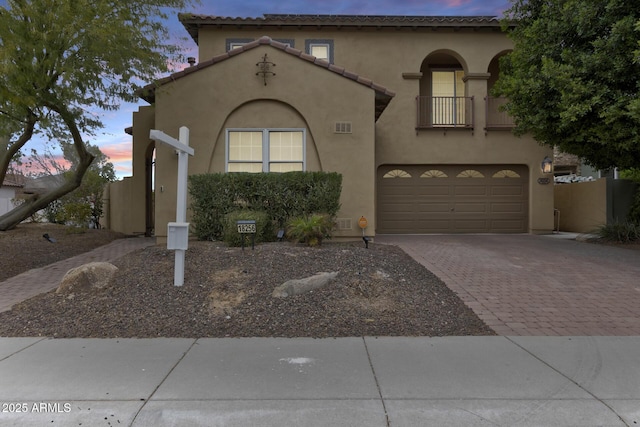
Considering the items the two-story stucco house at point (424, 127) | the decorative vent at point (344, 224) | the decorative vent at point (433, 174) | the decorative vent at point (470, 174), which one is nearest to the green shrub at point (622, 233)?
the two-story stucco house at point (424, 127)

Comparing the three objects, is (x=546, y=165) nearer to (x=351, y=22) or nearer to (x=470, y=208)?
(x=470, y=208)

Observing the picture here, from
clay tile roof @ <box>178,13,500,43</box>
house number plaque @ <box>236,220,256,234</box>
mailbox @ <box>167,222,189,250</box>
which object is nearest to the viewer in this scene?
mailbox @ <box>167,222,189,250</box>

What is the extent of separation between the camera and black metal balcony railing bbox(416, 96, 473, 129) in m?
15.1

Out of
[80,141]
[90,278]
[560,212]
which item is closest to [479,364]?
[90,278]

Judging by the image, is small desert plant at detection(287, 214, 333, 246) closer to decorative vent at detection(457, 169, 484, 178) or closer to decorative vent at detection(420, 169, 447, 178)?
decorative vent at detection(420, 169, 447, 178)

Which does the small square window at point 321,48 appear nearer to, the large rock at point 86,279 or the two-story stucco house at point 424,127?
the two-story stucco house at point 424,127

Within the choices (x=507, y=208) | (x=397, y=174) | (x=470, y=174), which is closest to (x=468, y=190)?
(x=470, y=174)

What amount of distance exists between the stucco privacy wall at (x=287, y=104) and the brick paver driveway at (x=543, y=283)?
258cm

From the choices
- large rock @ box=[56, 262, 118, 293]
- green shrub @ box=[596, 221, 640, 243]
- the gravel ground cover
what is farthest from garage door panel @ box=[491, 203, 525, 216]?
the gravel ground cover

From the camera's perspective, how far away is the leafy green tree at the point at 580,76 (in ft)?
29.7

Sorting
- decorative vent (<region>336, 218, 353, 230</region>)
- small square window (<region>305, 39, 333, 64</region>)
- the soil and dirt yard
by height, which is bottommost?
the soil and dirt yard

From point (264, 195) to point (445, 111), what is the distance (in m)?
8.60

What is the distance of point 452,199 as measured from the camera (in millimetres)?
15109

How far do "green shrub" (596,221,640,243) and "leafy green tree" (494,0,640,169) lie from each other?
6.33ft
